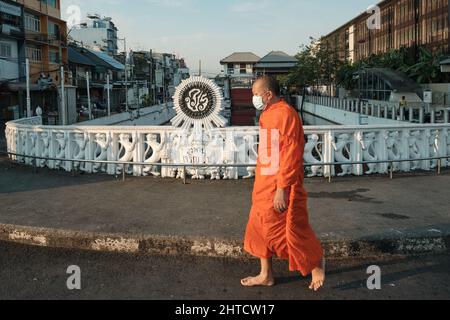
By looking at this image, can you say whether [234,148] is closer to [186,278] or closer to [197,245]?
[197,245]

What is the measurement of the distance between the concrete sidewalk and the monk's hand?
128 centimetres

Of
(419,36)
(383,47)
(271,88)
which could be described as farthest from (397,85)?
(383,47)

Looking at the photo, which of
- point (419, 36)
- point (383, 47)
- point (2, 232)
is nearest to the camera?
point (2, 232)

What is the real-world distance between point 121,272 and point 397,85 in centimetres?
3135

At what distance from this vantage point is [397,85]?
33.0m

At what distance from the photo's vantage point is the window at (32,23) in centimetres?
4824

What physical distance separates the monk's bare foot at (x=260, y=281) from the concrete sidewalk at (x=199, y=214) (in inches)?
33.3

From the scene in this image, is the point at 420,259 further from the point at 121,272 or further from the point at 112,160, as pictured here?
the point at 112,160

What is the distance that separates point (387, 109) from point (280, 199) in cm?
2474

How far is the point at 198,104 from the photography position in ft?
30.7

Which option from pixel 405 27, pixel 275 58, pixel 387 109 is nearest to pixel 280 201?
pixel 387 109

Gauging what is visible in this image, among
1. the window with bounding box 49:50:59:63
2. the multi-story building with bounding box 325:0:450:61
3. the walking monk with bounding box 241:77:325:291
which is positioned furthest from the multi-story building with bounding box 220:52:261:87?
the walking monk with bounding box 241:77:325:291
